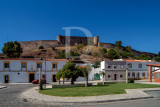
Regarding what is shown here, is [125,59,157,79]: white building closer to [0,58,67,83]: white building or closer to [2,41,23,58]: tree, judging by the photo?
[0,58,67,83]: white building

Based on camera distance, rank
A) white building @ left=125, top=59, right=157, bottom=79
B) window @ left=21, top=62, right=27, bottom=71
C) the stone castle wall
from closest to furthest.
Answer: window @ left=21, top=62, right=27, bottom=71
white building @ left=125, top=59, right=157, bottom=79
the stone castle wall

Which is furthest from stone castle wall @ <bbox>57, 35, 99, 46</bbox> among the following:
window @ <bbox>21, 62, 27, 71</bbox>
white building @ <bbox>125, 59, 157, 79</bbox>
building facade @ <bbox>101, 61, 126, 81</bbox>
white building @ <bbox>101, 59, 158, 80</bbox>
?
window @ <bbox>21, 62, 27, 71</bbox>

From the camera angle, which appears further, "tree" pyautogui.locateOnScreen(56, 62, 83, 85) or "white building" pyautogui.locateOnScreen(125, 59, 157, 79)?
"white building" pyautogui.locateOnScreen(125, 59, 157, 79)

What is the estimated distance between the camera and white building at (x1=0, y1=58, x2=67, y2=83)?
33.3 meters

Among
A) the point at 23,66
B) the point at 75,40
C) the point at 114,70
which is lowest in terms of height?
the point at 114,70

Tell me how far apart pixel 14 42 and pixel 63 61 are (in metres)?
37.5

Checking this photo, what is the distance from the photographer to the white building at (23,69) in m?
33.3

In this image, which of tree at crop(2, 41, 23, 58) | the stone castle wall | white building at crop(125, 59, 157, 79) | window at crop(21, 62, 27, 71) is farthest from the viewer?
the stone castle wall

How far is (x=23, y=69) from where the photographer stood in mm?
34125

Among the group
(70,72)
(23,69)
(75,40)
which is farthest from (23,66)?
(75,40)

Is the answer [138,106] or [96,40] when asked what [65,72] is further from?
[96,40]

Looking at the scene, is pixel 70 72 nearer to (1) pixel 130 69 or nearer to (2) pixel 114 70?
(2) pixel 114 70

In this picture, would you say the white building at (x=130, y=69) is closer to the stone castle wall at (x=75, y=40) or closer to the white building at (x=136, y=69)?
the white building at (x=136, y=69)

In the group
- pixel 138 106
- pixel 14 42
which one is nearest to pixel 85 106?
pixel 138 106
